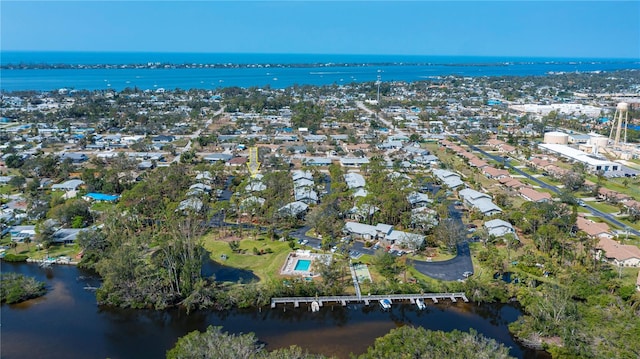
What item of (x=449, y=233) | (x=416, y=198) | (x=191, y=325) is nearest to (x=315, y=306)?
(x=191, y=325)

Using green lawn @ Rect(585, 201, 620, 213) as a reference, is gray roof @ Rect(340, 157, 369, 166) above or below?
above

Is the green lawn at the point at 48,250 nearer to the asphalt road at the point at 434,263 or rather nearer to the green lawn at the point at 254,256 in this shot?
the green lawn at the point at 254,256

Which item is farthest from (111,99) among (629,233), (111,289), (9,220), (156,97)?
(629,233)

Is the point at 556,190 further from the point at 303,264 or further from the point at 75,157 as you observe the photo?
the point at 75,157

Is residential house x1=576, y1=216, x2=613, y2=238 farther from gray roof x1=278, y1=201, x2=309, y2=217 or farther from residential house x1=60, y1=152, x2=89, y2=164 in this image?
residential house x1=60, y1=152, x2=89, y2=164

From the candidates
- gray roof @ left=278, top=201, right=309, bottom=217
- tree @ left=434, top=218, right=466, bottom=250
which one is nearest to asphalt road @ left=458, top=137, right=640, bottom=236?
tree @ left=434, top=218, right=466, bottom=250

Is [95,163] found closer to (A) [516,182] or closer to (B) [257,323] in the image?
(B) [257,323]
